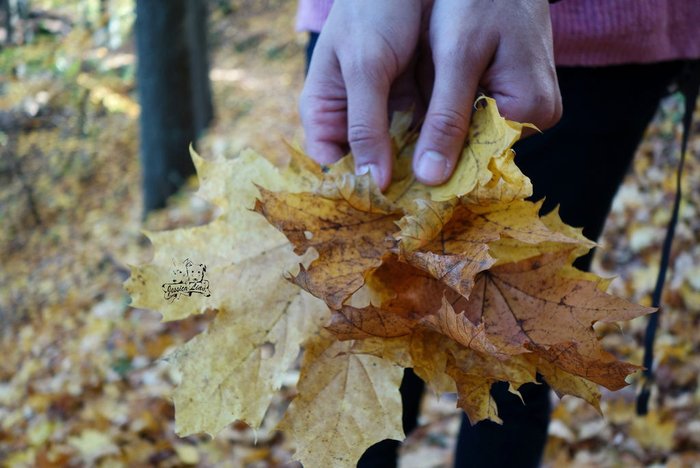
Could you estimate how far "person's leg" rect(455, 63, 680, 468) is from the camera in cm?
120

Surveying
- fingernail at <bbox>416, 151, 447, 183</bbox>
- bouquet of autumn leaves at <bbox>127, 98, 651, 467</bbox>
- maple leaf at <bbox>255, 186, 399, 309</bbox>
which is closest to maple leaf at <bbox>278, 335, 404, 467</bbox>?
bouquet of autumn leaves at <bbox>127, 98, 651, 467</bbox>

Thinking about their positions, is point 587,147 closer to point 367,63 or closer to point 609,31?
point 609,31

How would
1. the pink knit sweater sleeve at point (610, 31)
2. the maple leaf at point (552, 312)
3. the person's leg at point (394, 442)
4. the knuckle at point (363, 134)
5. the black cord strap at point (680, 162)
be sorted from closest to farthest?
the maple leaf at point (552, 312) → the knuckle at point (363, 134) → the pink knit sweater sleeve at point (610, 31) → the black cord strap at point (680, 162) → the person's leg at point (394, 442)

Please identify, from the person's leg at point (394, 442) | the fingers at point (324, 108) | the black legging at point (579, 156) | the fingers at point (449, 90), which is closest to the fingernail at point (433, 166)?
the fingers at point (449, 90)

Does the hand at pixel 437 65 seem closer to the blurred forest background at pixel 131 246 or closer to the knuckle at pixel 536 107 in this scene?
the knuckle at pixel 536 107

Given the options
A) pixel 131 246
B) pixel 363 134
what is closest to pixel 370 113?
pixel 363 134

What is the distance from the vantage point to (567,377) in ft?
2.51

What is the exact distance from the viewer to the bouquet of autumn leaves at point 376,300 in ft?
2.45

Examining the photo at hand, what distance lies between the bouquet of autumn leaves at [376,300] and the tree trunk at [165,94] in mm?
5151

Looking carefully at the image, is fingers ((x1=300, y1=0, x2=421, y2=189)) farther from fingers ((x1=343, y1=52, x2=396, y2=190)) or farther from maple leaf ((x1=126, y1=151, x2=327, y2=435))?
maple leaf ((x1=126, y1=151, x2=327, y2=435))

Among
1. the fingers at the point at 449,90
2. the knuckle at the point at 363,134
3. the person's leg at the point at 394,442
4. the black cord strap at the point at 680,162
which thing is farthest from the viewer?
the person's leg at the point at 394,442

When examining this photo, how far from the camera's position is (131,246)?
5527 mm

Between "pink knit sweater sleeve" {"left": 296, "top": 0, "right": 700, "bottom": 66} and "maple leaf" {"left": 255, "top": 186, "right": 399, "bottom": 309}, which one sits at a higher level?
"pink knit sweater sleeve" {"left": 296, "top": 0, "right": 700, "bottom": 66}

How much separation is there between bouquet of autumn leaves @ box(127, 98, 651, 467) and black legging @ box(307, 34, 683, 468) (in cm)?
38
